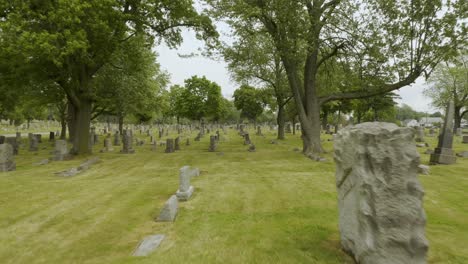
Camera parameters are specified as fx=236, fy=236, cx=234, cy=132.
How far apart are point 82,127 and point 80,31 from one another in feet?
23.1

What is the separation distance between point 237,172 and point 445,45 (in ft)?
44.0

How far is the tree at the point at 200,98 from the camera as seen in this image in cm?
6084

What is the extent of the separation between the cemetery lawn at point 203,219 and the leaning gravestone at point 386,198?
735mm

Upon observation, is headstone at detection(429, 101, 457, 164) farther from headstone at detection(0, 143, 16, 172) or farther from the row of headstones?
headstone at detection(0, 143, 16, 172)

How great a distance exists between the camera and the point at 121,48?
52.8 feet

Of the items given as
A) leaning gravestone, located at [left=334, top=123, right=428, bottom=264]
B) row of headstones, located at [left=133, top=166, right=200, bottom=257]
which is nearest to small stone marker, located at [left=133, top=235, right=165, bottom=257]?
row of headstones, located at [left=133, top=166, right=200, bottom=257]

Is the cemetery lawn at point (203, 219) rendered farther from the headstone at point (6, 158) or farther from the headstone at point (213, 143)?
the headstone at point (213, 143)

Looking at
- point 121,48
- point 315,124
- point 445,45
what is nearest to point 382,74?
point 445,45

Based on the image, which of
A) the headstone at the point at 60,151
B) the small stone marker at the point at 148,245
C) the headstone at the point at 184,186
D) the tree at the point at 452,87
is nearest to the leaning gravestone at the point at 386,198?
the small stone marker at the point at 148,245

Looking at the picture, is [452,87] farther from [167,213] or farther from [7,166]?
[7,166]

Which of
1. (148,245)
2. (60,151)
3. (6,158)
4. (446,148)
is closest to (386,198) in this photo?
(148,245)

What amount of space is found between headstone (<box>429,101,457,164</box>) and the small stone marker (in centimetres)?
1453

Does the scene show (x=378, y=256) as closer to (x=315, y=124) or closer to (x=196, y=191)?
(x=196, y=191)

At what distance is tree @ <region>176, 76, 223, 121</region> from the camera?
60.8m
